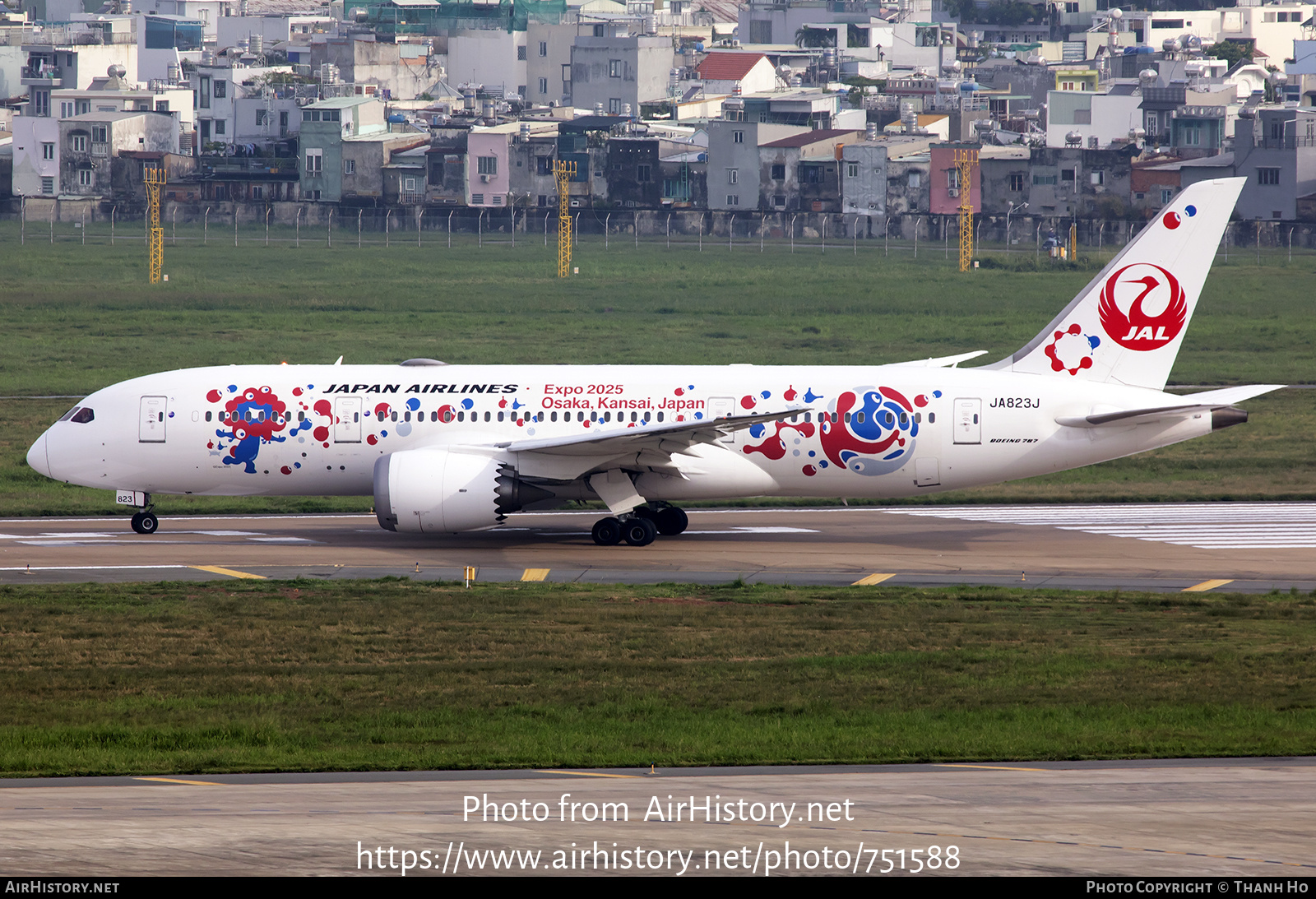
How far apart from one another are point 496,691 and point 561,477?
1428cm

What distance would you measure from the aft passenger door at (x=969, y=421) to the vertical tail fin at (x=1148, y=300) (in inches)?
81.1

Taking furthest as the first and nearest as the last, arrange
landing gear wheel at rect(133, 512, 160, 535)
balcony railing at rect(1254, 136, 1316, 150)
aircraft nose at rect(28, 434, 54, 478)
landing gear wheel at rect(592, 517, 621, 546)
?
balcony railing at rect(1254, 136, 1316, 150)
landing gear wheel at rect(133, 512, 160, 535)
aircraft nose at rect(28, 434, 54, 478)
landing gear wheel at rect(592, 517, 621, 546)

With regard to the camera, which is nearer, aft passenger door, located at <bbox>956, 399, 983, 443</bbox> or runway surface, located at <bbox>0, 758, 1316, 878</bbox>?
runway surface, located at <bbox>0, 758, 1316, 878</bbox>

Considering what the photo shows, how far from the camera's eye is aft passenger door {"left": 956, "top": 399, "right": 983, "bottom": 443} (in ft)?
132

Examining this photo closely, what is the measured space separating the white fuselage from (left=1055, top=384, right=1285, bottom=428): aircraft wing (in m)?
0.23

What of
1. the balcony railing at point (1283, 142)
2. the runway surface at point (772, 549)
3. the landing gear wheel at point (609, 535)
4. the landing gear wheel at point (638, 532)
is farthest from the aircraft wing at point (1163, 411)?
the balcony railing at point (1283, 142)

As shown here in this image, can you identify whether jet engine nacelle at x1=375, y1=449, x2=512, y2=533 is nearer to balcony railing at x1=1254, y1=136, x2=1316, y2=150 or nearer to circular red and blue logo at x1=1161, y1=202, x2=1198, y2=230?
circular red and blue logo at x1=1161, y1=202, x2=1198, y2=230

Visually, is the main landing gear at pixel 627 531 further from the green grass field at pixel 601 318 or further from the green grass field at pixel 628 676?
the green grass field at pixel 601 318

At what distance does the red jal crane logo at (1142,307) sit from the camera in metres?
40.7

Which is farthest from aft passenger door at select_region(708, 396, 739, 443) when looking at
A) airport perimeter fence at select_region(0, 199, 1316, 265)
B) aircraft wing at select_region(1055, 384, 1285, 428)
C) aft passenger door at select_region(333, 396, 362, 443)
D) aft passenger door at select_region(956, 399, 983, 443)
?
airport perimeter fence at select_region(0, 199, 1316, 265)

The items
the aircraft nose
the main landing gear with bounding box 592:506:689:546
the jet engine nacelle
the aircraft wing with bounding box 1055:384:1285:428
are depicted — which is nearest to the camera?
the jet engine nacelle

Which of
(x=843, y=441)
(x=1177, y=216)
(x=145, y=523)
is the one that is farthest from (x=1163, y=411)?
(x=145, y=523)

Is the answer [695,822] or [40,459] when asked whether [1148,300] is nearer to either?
[695,822]
